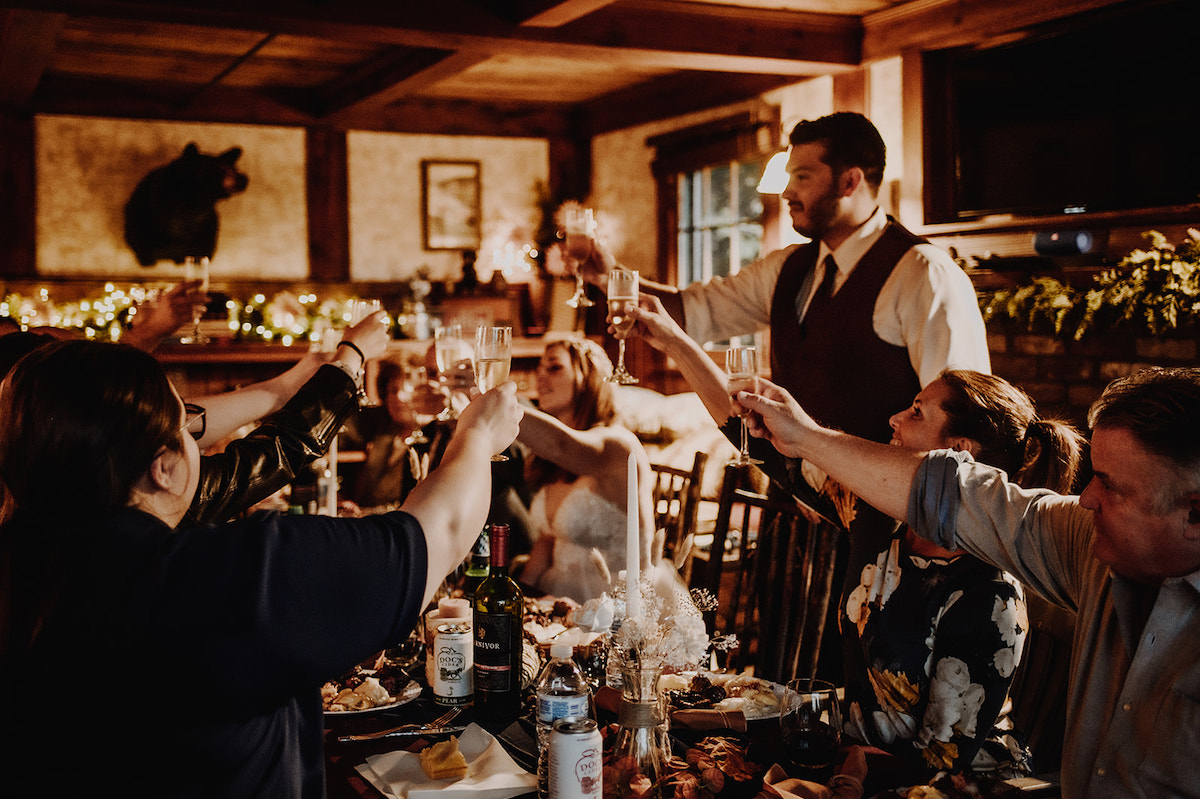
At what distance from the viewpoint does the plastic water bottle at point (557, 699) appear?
1.29 m

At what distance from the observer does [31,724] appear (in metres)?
1.04

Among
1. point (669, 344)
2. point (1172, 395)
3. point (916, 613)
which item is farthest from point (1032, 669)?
point (669, 344)

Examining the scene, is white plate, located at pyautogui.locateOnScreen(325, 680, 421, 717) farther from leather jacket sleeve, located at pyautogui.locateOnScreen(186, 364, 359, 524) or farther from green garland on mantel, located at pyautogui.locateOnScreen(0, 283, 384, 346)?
green garland on mantel, located at pyautogui.locateOnScreen(0, 283, 384, 346)

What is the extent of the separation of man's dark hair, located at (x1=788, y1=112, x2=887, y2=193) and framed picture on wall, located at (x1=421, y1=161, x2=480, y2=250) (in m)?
4.50

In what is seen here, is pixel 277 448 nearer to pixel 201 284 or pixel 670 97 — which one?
pixel 201 284

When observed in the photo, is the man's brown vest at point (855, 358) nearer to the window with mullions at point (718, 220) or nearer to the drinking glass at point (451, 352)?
the drinking glass at point (451, 352)

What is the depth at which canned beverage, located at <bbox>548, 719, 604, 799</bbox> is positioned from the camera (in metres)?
1.24

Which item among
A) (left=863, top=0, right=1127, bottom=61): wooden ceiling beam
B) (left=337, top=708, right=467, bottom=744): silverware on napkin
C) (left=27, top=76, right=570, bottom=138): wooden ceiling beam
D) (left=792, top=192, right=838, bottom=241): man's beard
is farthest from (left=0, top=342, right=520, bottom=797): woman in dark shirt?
(left=27, top=76, right=570, bottom=138): wooden ceiling beam

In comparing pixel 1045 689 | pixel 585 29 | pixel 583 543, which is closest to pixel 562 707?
pixel 1045 689

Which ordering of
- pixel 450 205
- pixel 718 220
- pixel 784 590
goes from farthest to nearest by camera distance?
pixel 450 205 → pixel 718 220 → pixel 784 590

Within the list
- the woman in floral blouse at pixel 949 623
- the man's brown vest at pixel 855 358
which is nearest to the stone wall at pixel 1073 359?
the man's brown vest at pixel 855 358

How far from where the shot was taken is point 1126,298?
→ 3535mm

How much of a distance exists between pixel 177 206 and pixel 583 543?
4.64 metres

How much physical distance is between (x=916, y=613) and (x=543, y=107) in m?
6.04
